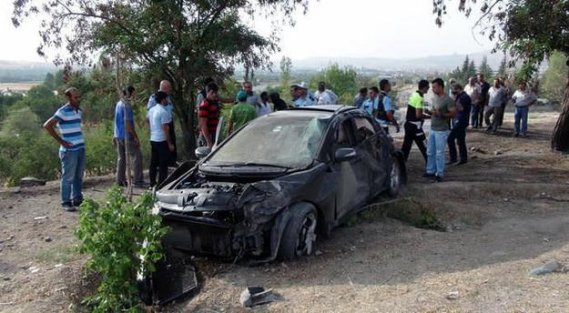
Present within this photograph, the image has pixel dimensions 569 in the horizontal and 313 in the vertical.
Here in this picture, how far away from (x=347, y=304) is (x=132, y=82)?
9.42m

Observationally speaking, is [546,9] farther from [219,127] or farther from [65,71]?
[65,71]

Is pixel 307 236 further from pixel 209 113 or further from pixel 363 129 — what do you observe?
pixel 209 113

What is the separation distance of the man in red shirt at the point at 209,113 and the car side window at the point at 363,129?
275 cm

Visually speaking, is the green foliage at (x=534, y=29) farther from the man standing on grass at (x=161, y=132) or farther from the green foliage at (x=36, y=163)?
the green foliage at (x=36, y=163)

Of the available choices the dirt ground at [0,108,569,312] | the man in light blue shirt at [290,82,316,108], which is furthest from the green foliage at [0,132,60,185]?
the dirt ground at [0,108,569,312]

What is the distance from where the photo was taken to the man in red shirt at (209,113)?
8.51 metres

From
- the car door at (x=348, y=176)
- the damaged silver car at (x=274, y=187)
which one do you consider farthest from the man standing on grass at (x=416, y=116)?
the car door at (x=348, y=176)

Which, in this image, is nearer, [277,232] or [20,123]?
[277,232]

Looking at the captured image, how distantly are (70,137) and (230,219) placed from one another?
353 cm

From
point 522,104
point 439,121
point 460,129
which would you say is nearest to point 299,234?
point 439,121

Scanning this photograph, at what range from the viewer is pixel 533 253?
5.16 metres

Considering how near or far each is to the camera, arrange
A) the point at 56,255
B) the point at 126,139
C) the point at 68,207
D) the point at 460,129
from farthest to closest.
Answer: the point at 460,129
the point at 126,139
the point at 68,207
the point at 56,255

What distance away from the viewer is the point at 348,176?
5.93 metres

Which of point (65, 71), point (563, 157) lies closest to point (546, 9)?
point (563, 157)
